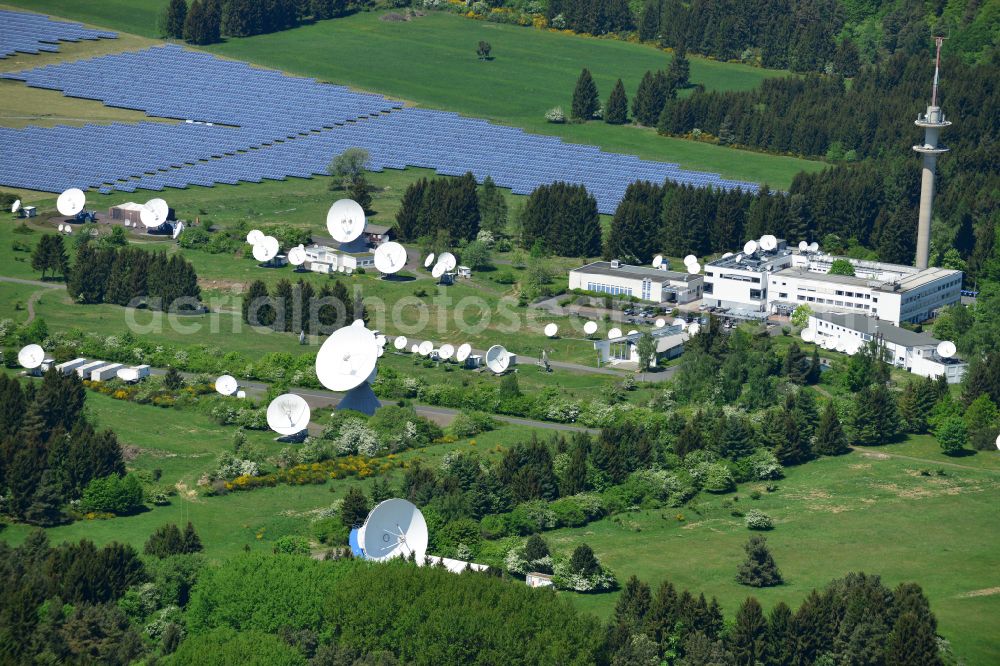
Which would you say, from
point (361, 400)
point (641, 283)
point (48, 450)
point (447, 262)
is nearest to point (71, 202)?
point (447, 262)

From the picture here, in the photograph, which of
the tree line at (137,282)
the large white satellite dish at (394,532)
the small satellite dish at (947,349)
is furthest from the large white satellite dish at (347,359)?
the small satellite dish at (947,349)

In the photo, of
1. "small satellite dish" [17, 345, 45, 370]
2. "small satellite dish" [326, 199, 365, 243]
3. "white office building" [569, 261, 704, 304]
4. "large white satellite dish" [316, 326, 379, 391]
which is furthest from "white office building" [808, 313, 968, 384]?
"small satellite dish" [17, 345, 45, 370]

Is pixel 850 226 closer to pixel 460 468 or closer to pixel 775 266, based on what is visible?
pixel 775 266

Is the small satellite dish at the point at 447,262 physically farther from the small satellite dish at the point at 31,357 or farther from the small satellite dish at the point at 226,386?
the small satellite dish at the point at 31,357

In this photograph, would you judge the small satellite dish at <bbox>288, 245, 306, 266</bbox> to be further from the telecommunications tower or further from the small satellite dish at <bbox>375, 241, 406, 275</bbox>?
the telecommunications tower

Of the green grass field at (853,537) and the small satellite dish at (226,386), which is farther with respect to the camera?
the small satellite dish at (226,386)

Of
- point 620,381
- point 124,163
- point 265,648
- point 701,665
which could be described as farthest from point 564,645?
point 124,163
